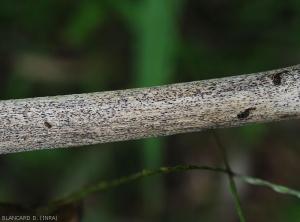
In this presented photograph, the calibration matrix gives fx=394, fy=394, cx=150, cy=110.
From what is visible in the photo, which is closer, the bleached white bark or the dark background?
the bleached white bark

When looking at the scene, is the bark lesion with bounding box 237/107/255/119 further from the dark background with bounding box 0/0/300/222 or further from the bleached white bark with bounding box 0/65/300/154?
the dark background with bounding box 0/0/300/222

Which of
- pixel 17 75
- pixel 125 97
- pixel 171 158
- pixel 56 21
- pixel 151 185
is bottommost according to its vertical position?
pixel 125 97

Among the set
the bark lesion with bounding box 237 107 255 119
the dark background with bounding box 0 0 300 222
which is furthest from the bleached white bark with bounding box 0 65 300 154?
the dark background with bounding box 0 0 300 222

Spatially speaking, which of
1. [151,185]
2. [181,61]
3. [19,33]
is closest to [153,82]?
[181,61]

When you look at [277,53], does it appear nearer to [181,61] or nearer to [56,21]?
[181,61]

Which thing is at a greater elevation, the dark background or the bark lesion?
the dark background

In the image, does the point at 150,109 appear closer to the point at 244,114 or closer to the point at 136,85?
the point at 244,114
